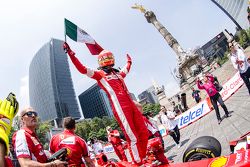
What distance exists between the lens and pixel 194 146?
489 centimetres

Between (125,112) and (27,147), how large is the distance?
1.95 meters

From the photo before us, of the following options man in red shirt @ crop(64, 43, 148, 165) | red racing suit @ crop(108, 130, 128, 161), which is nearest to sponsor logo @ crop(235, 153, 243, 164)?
man in red shirt @ crop(64, 43, 148, 165)

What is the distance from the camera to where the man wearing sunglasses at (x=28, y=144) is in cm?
339

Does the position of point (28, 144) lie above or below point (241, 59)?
below

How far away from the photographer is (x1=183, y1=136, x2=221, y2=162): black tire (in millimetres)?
4691

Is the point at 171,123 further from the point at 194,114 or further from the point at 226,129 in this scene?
the point at 194,114

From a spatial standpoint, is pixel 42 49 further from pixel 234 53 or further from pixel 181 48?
pixel 234 53

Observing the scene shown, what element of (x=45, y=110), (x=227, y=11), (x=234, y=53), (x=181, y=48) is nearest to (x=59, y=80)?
(x=45, y=110)

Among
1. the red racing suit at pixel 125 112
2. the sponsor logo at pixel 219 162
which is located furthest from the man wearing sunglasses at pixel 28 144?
the sponsor logo at pixel 219 162

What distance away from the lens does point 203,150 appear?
186 inches

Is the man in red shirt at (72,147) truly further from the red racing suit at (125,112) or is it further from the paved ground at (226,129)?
the paved ground at (226,129)

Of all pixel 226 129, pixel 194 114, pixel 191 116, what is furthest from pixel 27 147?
pixel 191 116

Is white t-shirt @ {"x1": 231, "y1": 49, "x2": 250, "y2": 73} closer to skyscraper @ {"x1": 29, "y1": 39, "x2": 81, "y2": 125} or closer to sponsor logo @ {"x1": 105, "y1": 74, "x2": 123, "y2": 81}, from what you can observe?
sponsor logo @ {"x1": 105, "y1": 74, "x2": 123, "y2": 81}

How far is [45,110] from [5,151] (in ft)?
555
